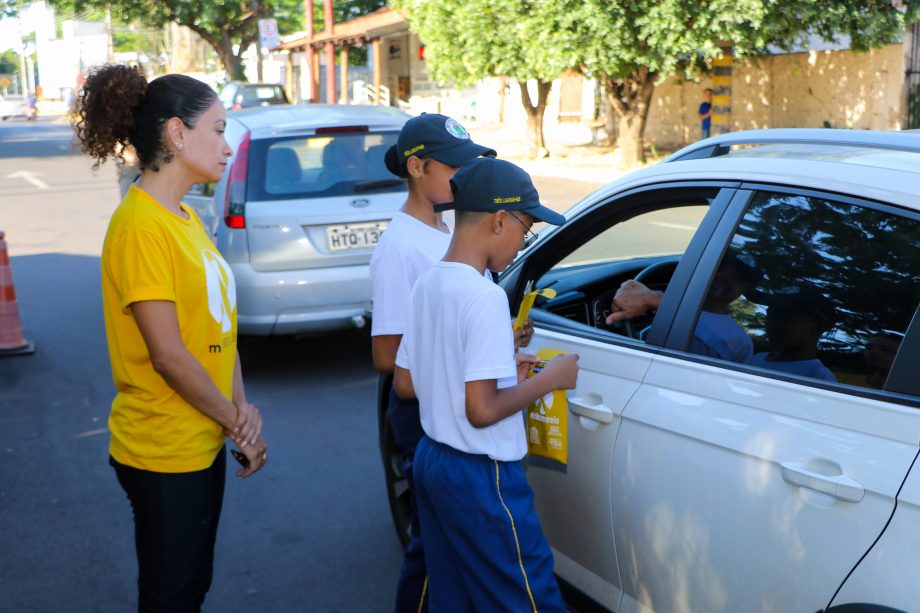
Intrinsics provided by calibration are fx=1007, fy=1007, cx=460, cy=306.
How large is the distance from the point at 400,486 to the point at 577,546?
1.25m

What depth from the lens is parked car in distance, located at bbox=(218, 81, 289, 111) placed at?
31969 mm

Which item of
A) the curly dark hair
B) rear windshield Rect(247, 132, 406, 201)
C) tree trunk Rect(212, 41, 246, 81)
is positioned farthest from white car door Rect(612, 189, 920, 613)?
tree trunk Rect(212, 41, 246, 81)

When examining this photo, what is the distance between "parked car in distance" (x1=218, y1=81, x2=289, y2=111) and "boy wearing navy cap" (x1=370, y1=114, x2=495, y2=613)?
97.6 feet

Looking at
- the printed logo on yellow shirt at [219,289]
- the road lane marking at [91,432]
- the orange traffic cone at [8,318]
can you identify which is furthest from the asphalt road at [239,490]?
the printed logo on yellow shirt at [219,289]

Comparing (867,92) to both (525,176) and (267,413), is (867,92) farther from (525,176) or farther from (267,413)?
(525,176)

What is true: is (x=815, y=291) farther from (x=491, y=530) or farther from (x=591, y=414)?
(x=491, y=530)

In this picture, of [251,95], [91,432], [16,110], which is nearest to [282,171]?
[91,432]

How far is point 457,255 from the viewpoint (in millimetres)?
2520

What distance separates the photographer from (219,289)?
104 inches

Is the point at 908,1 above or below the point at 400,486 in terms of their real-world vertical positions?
above

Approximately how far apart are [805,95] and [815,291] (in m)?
22.9

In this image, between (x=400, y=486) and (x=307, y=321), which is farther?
(x=307, y=321)

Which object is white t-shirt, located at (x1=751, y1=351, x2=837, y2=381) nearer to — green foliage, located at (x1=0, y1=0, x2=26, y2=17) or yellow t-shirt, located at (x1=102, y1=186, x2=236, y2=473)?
yellow t-shirt, located at (x1=102, y1=186, x2=236, y2=473)

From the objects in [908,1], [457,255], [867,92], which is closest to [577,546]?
[457,255]
